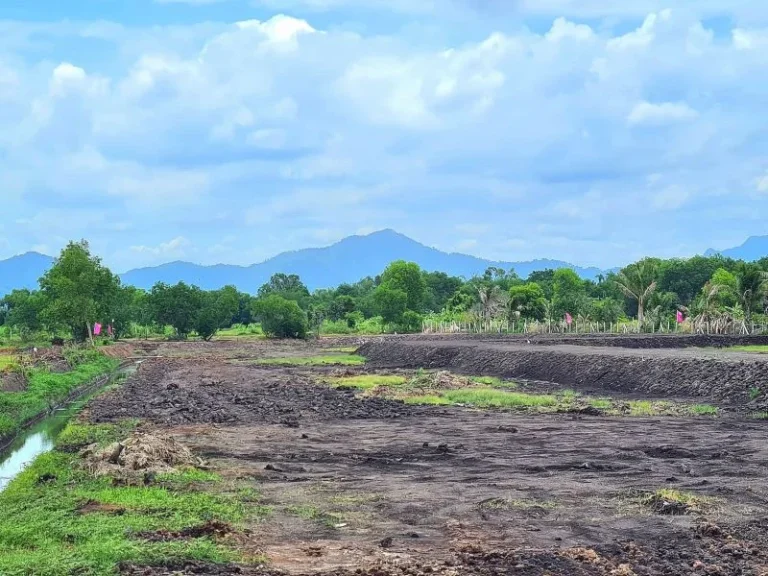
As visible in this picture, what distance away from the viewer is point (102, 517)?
14.5m

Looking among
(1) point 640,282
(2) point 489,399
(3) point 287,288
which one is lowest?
(2) point 489,399

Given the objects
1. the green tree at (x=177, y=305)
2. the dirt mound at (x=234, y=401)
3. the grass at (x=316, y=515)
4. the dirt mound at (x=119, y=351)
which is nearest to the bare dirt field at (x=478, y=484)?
the grass at (x=316, y=515)

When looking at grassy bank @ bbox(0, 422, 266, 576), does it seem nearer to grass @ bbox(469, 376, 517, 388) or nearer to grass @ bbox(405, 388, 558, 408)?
grass @ bbox(405, 388, 558, 408)

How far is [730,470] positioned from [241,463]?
455 inches

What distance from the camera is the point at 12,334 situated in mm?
110312

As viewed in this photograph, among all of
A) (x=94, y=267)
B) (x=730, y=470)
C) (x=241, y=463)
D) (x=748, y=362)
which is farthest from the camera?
(x=94, y=267)

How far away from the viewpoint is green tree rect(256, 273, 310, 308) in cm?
15575

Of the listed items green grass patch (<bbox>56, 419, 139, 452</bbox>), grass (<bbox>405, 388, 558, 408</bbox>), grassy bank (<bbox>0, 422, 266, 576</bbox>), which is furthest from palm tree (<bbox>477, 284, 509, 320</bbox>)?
grassy bank (<bbox>0, 422, 266, 576</bbox>)

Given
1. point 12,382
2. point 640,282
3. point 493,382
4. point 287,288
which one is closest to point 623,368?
point 493,382

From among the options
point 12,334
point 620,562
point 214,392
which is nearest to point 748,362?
point 214,392

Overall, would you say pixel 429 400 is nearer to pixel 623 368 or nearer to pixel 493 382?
pixel 493 382

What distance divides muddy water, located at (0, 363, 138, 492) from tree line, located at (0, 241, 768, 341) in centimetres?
4346

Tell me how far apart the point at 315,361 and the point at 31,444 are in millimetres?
37044

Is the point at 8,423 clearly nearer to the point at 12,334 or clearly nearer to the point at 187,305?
the point at 187,305
